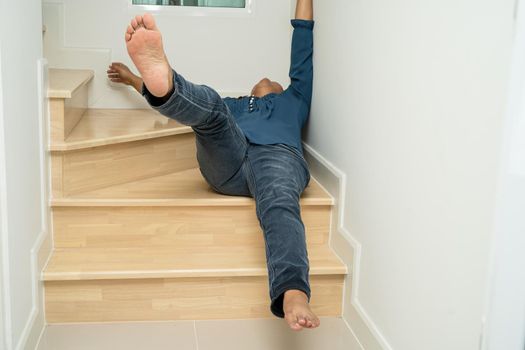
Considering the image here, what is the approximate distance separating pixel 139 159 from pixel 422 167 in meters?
1.32

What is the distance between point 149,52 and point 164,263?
0.74m

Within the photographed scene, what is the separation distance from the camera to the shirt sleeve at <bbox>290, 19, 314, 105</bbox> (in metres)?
2.78

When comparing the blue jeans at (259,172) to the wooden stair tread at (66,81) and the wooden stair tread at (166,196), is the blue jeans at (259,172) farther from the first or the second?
the wooden stair tread at (66,81)

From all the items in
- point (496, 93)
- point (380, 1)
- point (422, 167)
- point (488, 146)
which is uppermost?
point (380, 1)

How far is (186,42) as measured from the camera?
315cm

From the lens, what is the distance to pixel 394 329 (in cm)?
180

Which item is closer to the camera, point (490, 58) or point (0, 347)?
point (490, 58)

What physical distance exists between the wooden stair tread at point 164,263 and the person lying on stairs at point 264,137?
0.21 m

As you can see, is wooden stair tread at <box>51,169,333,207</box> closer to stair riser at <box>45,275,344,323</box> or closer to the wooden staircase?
the wooden staircase

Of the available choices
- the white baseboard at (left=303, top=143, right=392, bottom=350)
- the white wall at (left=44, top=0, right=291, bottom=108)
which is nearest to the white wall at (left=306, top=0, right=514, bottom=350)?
the white baseboard at (left=303, top=143, right=392, bottom=350)

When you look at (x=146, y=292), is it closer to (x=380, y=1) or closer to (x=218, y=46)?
(x=380, y=1)

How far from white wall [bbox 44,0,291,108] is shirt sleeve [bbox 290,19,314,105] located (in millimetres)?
421

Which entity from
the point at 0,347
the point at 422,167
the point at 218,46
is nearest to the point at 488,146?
the point at 422,167

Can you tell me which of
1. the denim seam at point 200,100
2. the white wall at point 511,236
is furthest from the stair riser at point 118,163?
the white wall at point 511,236
